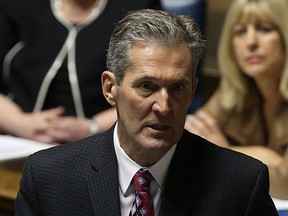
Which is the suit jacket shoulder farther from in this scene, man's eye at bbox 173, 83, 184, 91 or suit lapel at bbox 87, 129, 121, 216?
man's eye at bbox 173, 83, 184, 91

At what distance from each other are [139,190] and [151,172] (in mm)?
49

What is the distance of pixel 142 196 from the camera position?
156 centimetres

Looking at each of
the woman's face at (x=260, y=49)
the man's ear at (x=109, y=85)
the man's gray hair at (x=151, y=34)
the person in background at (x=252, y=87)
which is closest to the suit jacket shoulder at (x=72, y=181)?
the man's ear at (x=109, y=85)

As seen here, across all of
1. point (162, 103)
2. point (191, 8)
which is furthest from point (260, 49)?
point (162, 103)

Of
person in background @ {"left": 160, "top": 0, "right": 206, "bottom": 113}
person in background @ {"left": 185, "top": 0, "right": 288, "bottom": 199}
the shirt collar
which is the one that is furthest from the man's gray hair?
person in background @ {"left": 160, "top": 0, "right": 206, "bottom": 113}

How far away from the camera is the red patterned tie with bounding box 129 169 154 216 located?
5.10ft

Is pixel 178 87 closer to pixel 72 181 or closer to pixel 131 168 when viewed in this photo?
pixel 131 168

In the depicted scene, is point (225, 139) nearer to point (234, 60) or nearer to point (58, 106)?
point (234, 60)

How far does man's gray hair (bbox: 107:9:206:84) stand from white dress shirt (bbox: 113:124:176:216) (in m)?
0.20

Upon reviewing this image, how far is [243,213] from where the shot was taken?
1556mm

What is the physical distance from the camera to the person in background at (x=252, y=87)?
253 cm

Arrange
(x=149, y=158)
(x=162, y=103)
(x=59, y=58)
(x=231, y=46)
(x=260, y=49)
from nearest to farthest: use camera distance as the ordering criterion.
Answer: (x=162, y=103), (x=149, y=158), (x=260, y=49), (x=231, y=46), (x=59, y=58)

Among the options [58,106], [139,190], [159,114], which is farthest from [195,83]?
[58,106]

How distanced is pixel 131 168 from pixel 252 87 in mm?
1240
